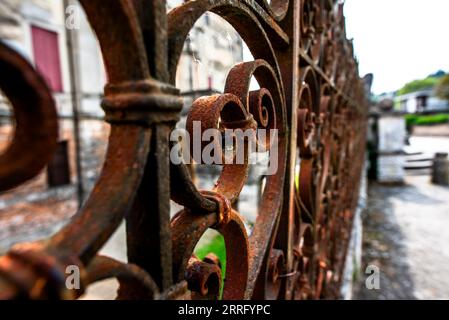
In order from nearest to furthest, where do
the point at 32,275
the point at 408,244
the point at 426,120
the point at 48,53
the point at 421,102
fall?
the point at 32,275 < the point at 408,244 < the point at 48,53 < the point at 426,120 < the point at 421,102

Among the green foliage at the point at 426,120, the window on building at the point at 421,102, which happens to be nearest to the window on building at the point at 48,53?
the green foliage at the point at 426,120

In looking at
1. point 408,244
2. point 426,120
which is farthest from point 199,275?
point 426,120

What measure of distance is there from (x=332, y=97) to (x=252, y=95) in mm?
1134

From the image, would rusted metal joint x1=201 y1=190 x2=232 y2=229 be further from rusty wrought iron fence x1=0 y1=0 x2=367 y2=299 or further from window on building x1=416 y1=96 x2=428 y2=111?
window on building x1=416 y1=96 x2=428 y2=111

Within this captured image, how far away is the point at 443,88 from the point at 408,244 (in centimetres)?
3303

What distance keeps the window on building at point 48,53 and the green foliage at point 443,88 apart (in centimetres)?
3318

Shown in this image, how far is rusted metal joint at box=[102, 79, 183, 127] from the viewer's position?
372 millimetres

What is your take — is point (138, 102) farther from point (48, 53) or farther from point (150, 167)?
point (48, 53)

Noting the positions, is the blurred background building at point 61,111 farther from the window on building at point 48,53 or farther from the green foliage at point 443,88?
the green foliage at point 443,88

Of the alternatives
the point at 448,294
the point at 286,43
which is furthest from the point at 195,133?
the point at 448,294

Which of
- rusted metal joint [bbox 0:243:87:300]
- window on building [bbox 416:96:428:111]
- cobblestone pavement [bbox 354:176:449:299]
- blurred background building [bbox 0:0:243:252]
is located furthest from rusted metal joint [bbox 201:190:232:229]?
window on building [bbox 416:96:428:111]

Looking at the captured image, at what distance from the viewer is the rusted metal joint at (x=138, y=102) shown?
0.37 meters

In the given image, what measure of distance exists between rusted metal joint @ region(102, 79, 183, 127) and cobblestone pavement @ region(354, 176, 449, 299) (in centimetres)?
320

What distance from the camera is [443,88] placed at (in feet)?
101
